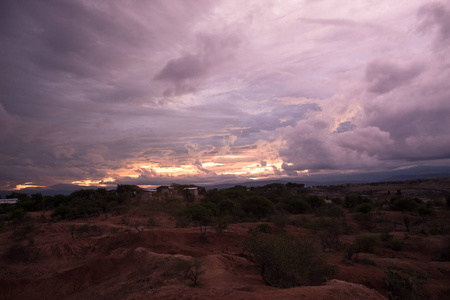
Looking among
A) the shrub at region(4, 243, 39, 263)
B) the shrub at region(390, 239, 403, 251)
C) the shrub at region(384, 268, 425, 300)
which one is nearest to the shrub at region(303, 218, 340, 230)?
the shrub at region(390, 239, 403, 251)

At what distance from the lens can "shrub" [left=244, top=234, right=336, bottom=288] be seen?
41.1ft

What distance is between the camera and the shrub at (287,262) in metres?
12.5

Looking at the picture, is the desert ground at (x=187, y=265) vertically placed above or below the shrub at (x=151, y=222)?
below

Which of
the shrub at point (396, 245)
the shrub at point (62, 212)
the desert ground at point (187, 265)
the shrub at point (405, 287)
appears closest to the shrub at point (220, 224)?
the desert ground at point (187, 265)

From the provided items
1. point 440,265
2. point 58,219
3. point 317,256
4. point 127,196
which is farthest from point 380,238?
point 127,196

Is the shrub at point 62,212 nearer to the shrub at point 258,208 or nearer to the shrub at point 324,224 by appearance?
the shrub at point 258,208

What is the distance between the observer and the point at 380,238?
27.7 m

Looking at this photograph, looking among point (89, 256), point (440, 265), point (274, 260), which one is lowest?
point (440, 265)

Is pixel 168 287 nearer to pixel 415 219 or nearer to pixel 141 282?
pixel 141 282

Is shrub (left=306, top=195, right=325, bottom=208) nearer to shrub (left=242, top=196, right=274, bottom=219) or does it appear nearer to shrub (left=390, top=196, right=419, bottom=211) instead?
shrub (left=390, top=196, right=419, bottom=211)

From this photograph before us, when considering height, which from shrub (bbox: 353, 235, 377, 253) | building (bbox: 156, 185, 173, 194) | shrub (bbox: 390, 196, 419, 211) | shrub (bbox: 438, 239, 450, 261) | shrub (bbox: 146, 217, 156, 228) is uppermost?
building (bbox: 156, 185, 173, 194)

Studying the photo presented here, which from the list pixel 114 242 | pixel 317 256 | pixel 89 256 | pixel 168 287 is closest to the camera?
pixel 168 287

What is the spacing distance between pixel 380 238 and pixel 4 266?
3458 centimetres

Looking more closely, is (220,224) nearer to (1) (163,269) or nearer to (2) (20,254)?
(1) (163,269)
